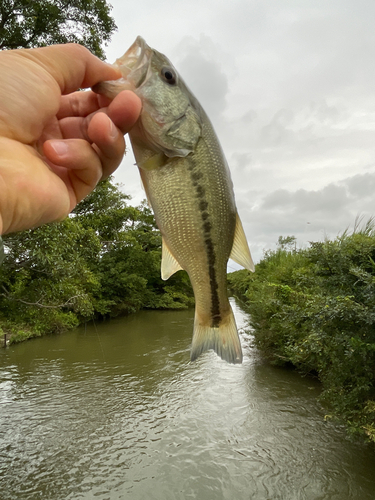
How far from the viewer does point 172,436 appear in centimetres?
818

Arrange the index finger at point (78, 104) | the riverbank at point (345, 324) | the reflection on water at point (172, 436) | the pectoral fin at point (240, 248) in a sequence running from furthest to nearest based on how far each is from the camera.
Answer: the reflection on water at point (172, 436), the riverbank at point (345, 324), the pectoral fin at point (240, 248), the index finger at point (78, 104)

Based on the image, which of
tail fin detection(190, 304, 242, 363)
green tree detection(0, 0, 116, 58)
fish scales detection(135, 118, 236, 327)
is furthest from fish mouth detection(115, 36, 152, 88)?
green tree detection(0, 0, 116, 58)

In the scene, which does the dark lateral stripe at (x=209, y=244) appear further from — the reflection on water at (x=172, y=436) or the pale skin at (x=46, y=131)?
the reflection on water at (x=172, y=436)

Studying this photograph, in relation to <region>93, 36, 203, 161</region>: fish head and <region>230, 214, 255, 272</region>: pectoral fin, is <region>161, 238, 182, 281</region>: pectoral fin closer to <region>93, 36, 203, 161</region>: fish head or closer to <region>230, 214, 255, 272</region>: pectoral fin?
Result: <region>230, 214, 255, 272</region>: pectoral fin

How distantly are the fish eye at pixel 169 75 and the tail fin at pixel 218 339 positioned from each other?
1.33 metres

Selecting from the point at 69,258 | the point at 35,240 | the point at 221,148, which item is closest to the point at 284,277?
the point at 69,258

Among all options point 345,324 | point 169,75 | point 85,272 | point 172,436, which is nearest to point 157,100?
point 169,75

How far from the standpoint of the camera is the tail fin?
2.10 m

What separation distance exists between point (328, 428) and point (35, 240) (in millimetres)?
8410

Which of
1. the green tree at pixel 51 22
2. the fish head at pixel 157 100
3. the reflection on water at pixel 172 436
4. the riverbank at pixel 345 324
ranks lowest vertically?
the reflection on water at pixel 172 436

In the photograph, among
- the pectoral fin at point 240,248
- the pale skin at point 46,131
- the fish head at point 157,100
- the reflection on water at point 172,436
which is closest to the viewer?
the pale skin at point 46,131

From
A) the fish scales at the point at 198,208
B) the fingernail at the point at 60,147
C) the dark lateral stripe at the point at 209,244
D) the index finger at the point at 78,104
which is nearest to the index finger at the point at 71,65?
the index finger at the point at 78,104

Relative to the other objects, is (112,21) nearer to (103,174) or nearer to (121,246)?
(103,174)

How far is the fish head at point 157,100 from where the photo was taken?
1.75m
